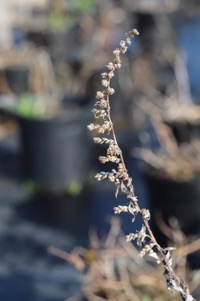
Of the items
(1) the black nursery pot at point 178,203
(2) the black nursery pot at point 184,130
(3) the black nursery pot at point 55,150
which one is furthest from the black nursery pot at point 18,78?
(1) the black nursery pot at point 178,203

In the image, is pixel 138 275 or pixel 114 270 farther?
pixel 114 270

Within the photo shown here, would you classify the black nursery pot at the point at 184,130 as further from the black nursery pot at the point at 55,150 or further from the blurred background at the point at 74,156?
the black nursery pot at the point at 55,150

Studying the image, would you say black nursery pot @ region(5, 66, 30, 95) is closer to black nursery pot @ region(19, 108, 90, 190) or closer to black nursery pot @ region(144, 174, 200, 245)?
black nursery pot @ region(19, 108, 90, 190)

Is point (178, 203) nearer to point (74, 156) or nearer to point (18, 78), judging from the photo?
point (74, 156)

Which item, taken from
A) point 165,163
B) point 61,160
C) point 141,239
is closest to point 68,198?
point 61,160

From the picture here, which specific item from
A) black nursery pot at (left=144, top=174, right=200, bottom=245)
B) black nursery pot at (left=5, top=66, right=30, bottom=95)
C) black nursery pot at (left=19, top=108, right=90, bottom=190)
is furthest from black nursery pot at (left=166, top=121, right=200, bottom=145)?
black nursery pot at (left=5, top=66, right=30, bottom=95)

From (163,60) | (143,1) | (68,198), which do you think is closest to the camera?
(68,198)

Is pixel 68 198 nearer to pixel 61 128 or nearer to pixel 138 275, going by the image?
pixel 61 128

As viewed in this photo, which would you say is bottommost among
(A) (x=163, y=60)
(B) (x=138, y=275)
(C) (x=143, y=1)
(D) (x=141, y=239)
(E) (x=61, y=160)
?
(D) (x=141, y=239)
